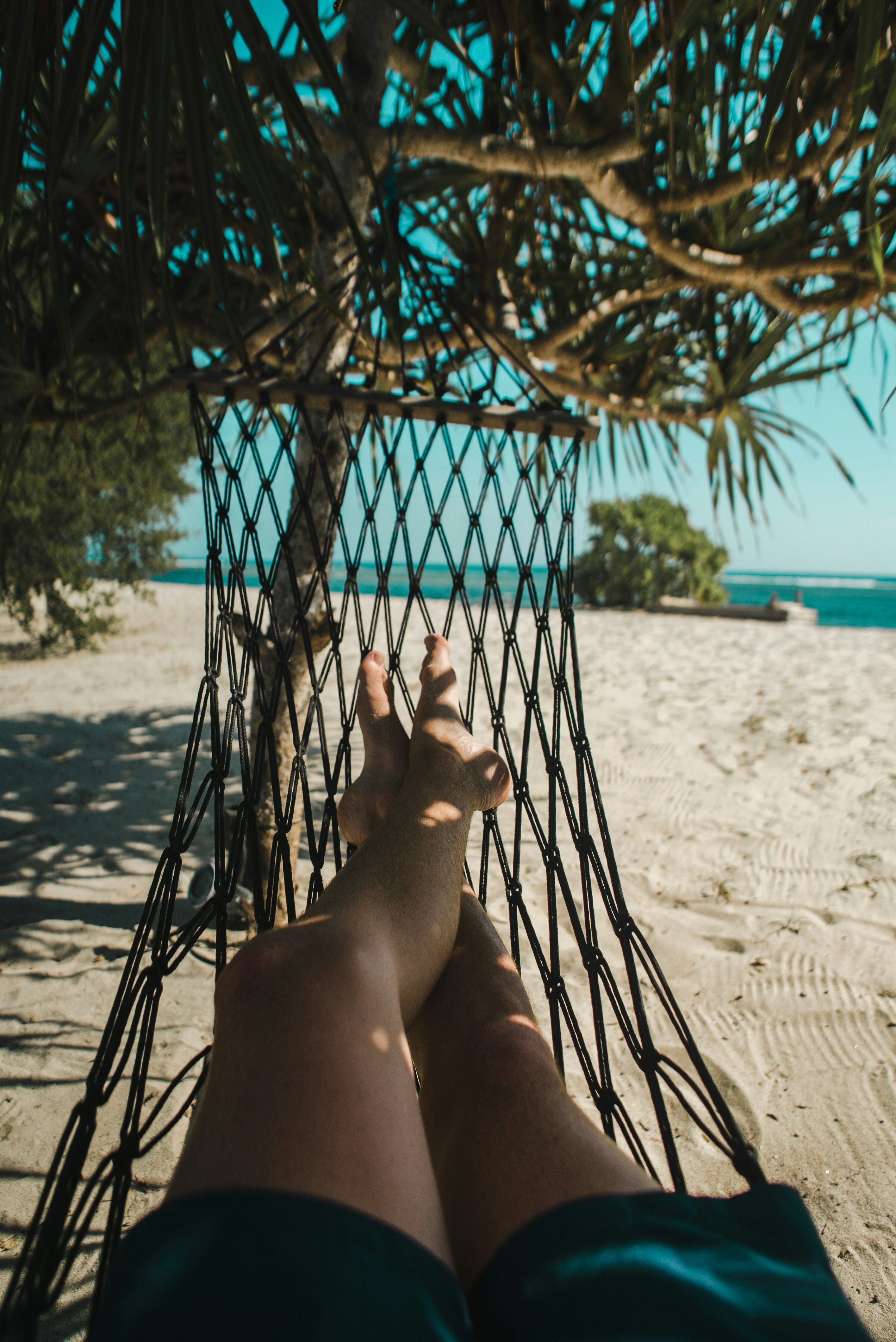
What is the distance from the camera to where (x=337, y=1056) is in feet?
1.55

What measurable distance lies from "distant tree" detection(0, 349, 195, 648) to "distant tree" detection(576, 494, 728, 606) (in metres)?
6.24

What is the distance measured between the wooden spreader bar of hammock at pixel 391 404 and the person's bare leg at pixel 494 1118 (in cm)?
90

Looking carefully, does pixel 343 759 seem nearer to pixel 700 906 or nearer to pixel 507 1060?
pixel 507 1060

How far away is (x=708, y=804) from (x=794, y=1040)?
3.88 feet

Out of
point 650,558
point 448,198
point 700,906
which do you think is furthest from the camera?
point 650,558

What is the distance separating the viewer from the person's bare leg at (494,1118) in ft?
1.55

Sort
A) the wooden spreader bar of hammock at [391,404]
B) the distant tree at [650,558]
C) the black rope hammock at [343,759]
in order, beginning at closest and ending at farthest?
the black rope hammock at [343,759] < the wooden spreader bar of hammock at [391,404] < the distant tree at [650,558]

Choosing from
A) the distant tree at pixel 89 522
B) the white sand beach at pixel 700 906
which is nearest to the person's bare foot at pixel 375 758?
the white sand beach at pixel 700 906

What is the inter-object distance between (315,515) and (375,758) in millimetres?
706

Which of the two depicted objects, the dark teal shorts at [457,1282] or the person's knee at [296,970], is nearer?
the dark teal shorts at [457,1282]

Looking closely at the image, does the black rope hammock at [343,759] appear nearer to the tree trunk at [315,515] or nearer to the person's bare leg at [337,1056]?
the tree trunk at [315,515]

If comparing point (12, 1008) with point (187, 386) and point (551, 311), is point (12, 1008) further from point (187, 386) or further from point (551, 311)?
point (551, 311)

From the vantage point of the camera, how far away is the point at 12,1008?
130 centimetres

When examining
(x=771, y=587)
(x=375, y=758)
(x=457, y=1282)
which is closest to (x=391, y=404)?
(x=375, y=758)
